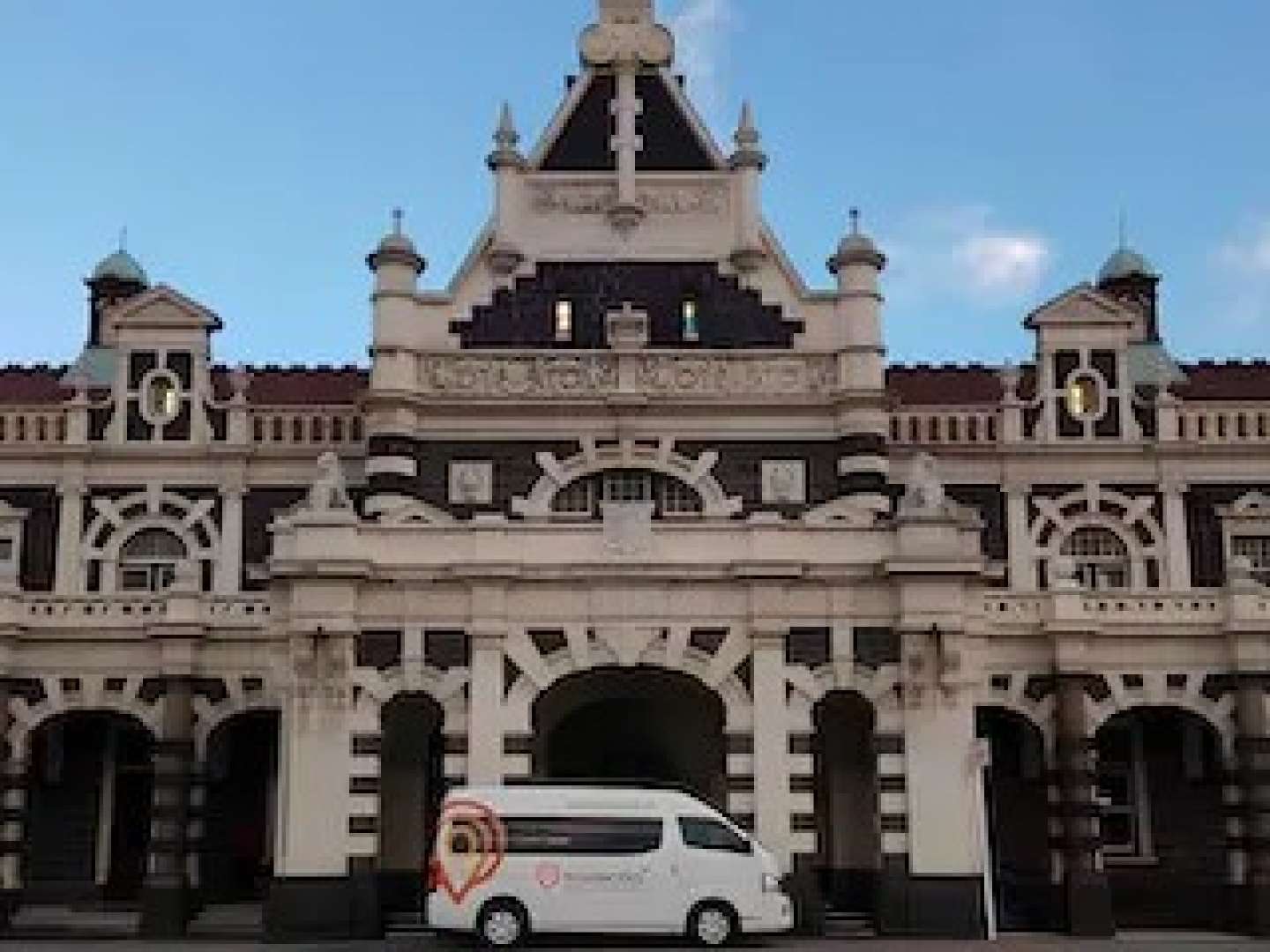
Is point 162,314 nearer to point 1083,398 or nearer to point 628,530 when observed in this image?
point 628,530

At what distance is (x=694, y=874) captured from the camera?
27281mm

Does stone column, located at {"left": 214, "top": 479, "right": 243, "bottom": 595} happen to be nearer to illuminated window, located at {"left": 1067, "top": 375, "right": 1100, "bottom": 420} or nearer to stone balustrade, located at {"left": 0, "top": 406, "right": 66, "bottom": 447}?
stone balustrade, located at {"left": 0, "top": 406, "right": 66, "bottom": 447}

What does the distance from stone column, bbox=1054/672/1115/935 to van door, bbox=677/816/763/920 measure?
8664 millimetres

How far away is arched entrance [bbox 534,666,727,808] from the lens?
34812 mm

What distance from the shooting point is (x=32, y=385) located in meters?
45.4

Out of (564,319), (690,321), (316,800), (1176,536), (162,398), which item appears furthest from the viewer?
(162,398)

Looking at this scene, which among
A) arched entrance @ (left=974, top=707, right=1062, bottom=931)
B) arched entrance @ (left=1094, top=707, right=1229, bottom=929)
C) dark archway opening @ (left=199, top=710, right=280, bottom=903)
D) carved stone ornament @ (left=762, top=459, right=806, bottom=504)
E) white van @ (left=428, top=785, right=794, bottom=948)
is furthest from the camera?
carved stone ornament @ (left=762, top=459, right=806, bottom=504)

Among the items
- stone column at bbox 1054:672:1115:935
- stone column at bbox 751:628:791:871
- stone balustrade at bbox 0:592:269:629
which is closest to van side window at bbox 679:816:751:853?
stone column at bbox 751:628:791:871

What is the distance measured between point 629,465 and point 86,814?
50.6 feet

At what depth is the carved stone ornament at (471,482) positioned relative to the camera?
3878cm

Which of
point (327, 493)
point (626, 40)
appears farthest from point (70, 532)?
point (626, 40)


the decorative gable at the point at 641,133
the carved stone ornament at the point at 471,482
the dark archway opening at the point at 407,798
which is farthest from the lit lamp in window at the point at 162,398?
the dark archway opening at the point at 407,798

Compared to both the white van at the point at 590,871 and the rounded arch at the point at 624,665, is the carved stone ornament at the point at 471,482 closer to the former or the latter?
the rounded arch at the point at 624,665

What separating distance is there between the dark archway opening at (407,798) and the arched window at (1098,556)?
16585 mm
